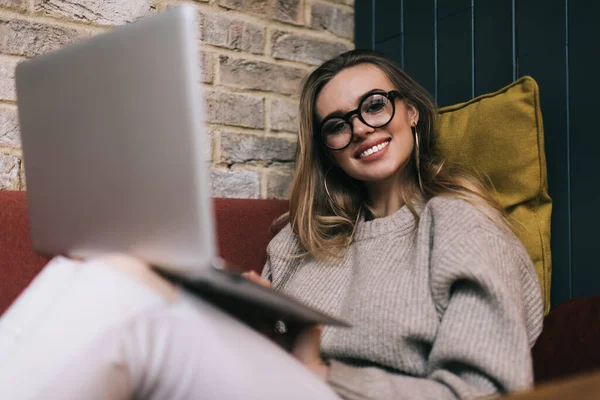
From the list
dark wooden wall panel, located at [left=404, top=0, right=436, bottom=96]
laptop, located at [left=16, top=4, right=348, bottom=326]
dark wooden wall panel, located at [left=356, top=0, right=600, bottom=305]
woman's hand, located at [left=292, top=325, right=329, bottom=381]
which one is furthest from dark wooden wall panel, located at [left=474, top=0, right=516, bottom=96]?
laptop, located at [left=16, top=4, right=348, bottom=326]

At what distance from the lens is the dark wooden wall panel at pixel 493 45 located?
1.56 metres

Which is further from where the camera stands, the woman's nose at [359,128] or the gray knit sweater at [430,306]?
the woman's nose at [359,128]

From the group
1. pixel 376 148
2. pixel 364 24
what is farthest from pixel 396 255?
pixel 364 24

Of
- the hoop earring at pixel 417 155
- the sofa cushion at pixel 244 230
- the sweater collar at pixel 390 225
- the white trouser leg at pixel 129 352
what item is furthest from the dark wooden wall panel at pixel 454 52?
the white trouser leg at pixel 129 352

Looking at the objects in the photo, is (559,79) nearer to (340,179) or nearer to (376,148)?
(376,148)

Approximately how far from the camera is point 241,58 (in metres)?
1.86

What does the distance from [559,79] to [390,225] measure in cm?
55

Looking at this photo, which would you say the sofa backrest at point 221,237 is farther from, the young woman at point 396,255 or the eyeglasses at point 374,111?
the eyeglasses at point 374,111

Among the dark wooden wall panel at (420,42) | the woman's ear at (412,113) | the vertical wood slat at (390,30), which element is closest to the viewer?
the woman's ear at (412,113)

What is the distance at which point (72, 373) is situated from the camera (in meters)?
0.71

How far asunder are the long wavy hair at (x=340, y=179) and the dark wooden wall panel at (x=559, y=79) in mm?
210

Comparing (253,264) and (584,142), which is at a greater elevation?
(584,142)

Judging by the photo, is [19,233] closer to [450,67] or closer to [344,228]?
[344,228]

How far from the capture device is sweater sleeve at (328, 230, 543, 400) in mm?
931
